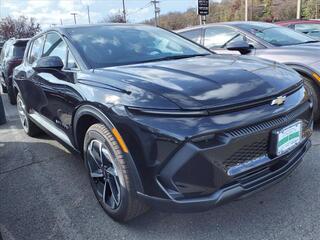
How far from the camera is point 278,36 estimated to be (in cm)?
531

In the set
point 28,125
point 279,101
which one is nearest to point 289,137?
point 279,101

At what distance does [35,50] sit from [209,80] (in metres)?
3.16

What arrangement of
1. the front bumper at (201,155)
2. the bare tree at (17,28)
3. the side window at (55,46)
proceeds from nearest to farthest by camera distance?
the front bumper at (201,155)
the side window at (55,46)
the bare tree at (17,28)

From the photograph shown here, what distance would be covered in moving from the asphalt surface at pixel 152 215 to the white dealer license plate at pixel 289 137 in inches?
22.3

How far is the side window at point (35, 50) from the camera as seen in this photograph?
173 inches

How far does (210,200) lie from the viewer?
2061 millimetres

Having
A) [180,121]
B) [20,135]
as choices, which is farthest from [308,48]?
[20,135]

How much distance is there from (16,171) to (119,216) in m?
1.90

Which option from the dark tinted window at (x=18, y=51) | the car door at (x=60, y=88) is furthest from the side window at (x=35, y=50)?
the dark tinted window at (x=18, y=51)

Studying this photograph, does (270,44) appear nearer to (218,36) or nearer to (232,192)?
(218,36)

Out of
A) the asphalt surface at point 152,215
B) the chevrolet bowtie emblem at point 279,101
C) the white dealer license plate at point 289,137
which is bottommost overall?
the asphalt surface at point 152,215

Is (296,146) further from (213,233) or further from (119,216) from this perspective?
(119,216)

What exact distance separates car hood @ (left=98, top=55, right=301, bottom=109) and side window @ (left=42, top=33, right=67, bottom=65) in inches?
31.4

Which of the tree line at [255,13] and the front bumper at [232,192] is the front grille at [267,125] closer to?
the front bumper at [232,192]
